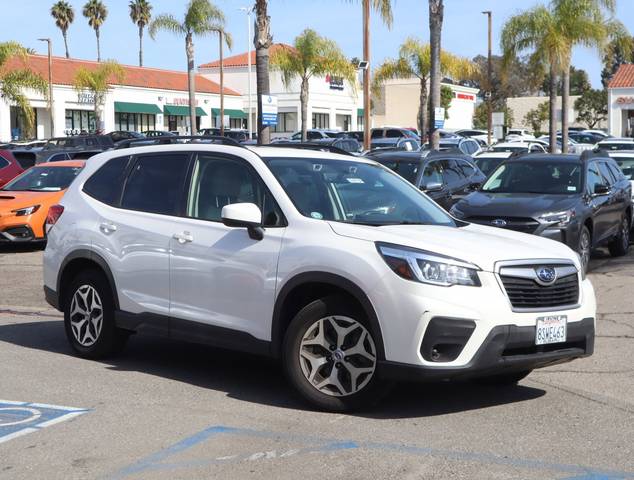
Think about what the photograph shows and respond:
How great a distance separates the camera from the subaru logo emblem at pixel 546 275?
6.60 m

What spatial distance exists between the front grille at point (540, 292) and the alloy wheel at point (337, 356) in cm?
96

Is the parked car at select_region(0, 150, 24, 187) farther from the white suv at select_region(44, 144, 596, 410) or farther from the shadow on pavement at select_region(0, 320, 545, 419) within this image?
the white suv at select_region(44, 144, 596, 410)

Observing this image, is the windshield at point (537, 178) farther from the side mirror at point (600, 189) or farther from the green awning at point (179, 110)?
the green awning at point (179, 110)

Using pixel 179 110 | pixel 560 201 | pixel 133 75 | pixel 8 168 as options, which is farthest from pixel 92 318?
pixel 179 110

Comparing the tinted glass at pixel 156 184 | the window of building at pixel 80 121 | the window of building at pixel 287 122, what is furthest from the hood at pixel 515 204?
the window of building at pixel 287 122

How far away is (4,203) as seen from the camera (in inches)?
691

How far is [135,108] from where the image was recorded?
2613 inches

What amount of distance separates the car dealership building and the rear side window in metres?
48.5

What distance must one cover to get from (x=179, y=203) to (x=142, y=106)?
60.9m

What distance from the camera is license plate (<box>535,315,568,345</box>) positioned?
650cm

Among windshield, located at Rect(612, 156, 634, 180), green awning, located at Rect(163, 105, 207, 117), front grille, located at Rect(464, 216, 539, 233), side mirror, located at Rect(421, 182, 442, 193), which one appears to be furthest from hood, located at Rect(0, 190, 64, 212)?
green awning, located at Rect(163, 105, 207, 117)

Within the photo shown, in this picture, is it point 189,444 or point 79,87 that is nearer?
point 189,444

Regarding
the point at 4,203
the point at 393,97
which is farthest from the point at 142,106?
the point at 4,203

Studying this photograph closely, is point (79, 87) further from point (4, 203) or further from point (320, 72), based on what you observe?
point (4, 203)
